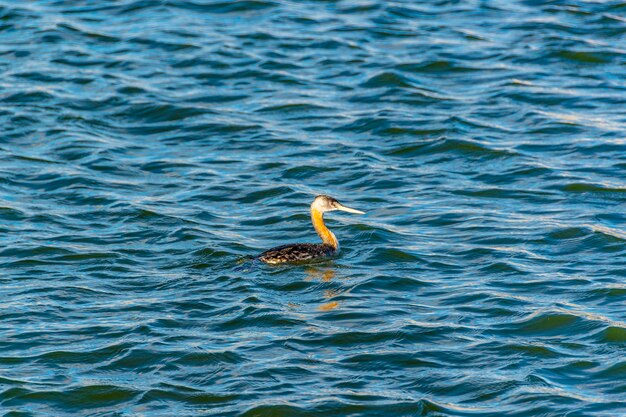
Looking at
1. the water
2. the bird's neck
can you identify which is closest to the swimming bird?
the bird's neck

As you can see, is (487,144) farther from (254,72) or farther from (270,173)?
(254,72)

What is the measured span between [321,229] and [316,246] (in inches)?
28.0

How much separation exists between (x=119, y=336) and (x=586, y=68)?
35.0 ft

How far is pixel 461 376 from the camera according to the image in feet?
36.4

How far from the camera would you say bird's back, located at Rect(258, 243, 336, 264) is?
13648 millimetres

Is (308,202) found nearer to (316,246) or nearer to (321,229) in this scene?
(321,229)

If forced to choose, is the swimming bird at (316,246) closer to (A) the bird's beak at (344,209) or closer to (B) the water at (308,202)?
(A) the bird's beak at (344,209)

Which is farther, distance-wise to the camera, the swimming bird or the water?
the swimming bird

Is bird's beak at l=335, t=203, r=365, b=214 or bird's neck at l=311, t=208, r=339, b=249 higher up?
bird's beak at l=335, t=203, r=365, b=214

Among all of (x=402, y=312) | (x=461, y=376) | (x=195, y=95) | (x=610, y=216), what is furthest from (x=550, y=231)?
(x=195, y=95)

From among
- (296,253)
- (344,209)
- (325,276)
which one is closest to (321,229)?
(344,209)

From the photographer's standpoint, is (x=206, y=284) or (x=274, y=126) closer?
(x=206, y=284)

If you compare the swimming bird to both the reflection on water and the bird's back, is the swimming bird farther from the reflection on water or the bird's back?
the reflection on water

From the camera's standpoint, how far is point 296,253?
1388cm
